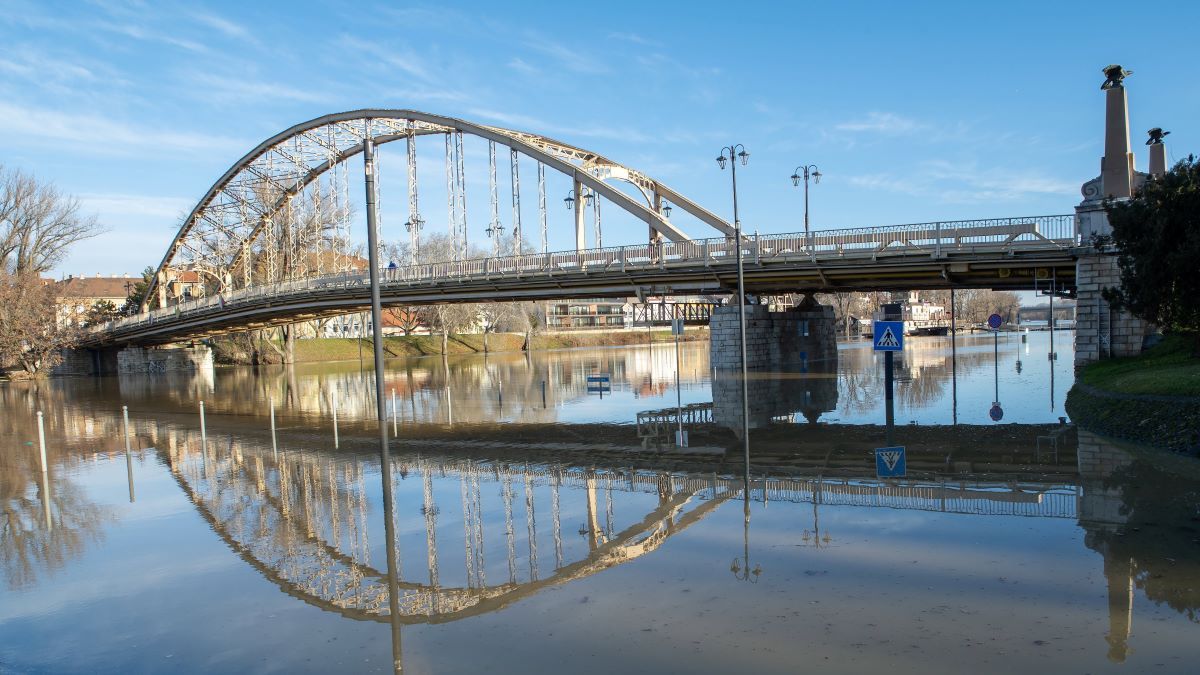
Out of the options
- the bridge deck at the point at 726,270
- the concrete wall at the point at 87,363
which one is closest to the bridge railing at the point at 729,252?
the bridge deck at the point at 726,270

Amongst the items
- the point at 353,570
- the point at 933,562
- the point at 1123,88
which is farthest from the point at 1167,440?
the point at 1123,88

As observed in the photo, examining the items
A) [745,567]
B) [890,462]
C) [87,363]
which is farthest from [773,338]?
[87,363]

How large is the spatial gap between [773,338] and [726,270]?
877 centimetres

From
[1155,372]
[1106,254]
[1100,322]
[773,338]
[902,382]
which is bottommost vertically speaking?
[902,382]

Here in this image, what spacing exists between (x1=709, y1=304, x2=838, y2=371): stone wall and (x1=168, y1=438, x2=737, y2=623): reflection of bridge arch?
25.2 m

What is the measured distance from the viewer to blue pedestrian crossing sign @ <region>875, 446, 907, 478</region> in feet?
41.3

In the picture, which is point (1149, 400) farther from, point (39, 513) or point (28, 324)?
point (28, 324)

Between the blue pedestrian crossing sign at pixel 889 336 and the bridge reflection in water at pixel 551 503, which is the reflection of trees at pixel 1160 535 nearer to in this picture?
the bridge reflection in water at pixel 551 503

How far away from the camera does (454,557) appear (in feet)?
29.1

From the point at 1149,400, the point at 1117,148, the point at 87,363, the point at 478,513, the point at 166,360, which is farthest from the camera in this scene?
the point at 87,363

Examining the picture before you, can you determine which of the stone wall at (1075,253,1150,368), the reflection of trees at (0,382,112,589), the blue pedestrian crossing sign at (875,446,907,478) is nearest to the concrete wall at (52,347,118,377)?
the reflection of trees at (0,382,112,589)

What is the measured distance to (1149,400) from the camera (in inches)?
608

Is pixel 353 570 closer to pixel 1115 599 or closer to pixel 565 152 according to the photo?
pixel 1115 599

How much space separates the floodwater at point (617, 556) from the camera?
607cm
